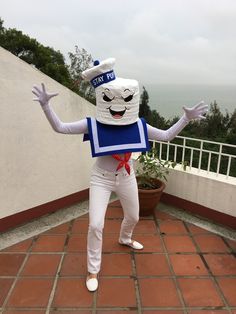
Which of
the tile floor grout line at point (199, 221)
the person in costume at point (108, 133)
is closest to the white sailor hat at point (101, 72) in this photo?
the person in costume at point (108, 133)

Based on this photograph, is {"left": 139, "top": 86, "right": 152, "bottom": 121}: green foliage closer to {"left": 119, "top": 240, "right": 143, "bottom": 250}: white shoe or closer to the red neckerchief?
{"left": 119, "top": 240, "right": 143, "bottom": 250}: white shoe

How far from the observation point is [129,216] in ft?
9.86

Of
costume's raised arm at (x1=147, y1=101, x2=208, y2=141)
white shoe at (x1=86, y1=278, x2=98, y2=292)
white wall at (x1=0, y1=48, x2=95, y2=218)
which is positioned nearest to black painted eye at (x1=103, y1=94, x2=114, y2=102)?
costume's raised arm at (x1=147, y1=101, x2=208, y2=141)

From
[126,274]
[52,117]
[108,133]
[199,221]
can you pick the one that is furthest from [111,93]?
[199,221]

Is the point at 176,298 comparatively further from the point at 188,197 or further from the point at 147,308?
the point at 188,197

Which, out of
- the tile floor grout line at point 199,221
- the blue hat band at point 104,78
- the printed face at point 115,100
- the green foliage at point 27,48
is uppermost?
the green foliage at point 27,48

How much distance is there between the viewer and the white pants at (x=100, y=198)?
103 inches

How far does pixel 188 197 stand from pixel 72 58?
389 inches

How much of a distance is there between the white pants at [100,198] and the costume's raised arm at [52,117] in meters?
0.40

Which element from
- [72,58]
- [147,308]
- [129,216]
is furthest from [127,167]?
[72,58]

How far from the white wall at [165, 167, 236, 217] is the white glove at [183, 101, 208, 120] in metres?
1.38

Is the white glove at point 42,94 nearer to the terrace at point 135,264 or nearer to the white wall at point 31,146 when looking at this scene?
the white wall at point 31,146

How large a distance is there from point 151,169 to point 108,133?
173 cm

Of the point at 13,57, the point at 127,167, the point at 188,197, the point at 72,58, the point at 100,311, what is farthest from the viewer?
the point at 72,58
